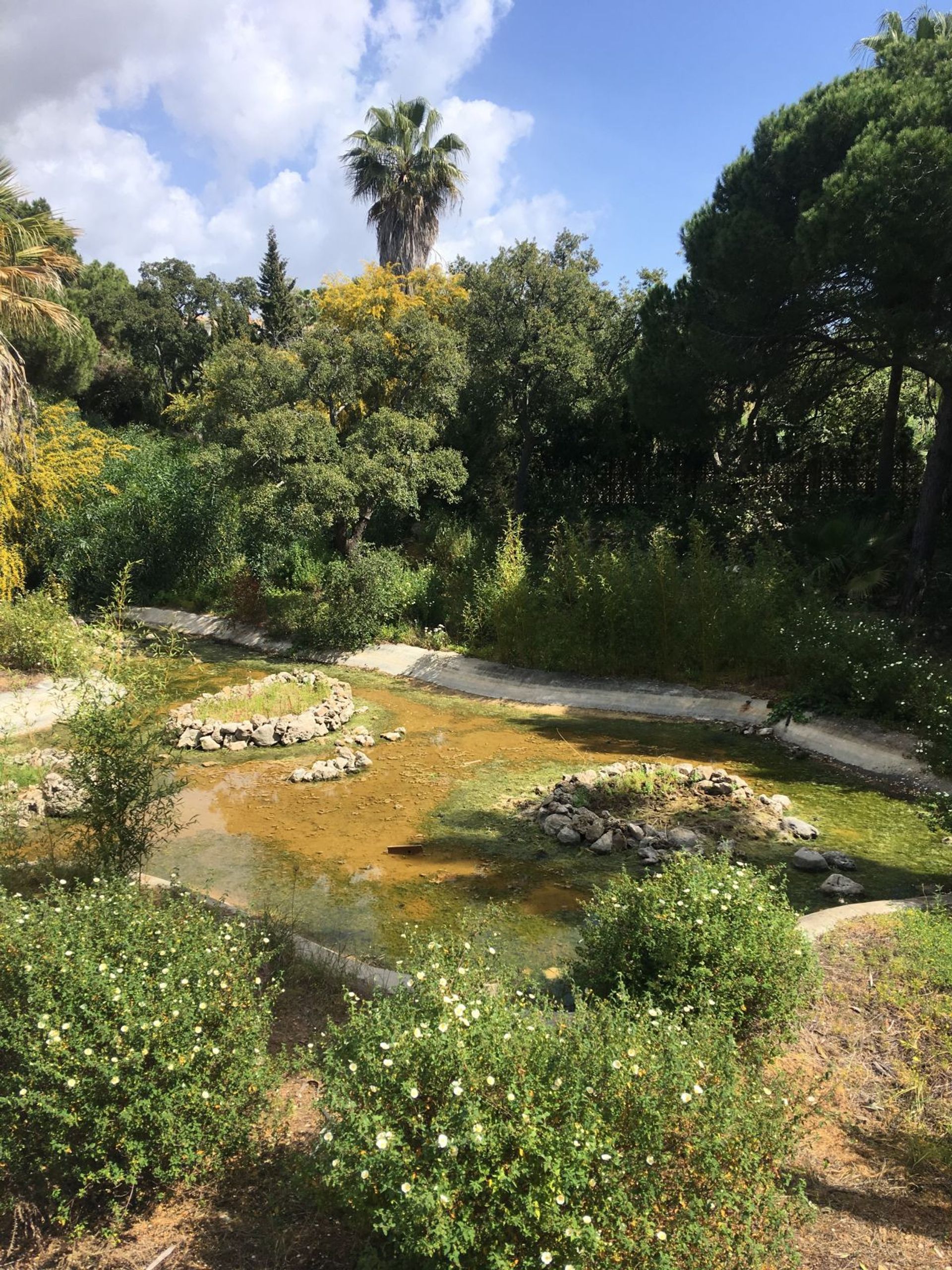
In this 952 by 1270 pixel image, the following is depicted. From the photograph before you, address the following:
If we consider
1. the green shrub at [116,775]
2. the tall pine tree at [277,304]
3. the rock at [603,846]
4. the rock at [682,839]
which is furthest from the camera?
the tall pine tree at [277,304]

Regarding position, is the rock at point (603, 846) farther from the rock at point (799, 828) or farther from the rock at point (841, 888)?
the rock at point (841, 888)

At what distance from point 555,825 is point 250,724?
4.79 m

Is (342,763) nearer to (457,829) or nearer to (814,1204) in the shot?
(457,829)

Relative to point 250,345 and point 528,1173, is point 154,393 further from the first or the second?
point 528,1173

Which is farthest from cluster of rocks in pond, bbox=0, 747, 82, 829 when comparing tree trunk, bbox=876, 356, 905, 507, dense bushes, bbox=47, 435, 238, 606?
tree trunk, bbox=876, 356, 905, 507

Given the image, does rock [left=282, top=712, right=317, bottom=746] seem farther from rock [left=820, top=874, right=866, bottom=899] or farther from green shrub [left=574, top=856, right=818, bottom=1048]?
green shrub [left=574, top=856, right=818, bottom=1048]

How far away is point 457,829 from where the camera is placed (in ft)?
24.2

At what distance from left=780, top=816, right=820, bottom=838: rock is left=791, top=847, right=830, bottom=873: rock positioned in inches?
22.7

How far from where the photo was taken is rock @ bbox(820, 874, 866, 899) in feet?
18.6

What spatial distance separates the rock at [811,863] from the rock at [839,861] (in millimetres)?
58

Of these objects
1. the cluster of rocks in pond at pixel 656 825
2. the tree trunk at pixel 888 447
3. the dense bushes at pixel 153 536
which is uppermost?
the tree trunk at pixel 888 447

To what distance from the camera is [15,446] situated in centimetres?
1278

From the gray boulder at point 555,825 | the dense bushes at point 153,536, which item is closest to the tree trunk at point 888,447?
the gray boulder at point 555,825

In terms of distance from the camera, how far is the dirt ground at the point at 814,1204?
2.60 metres
